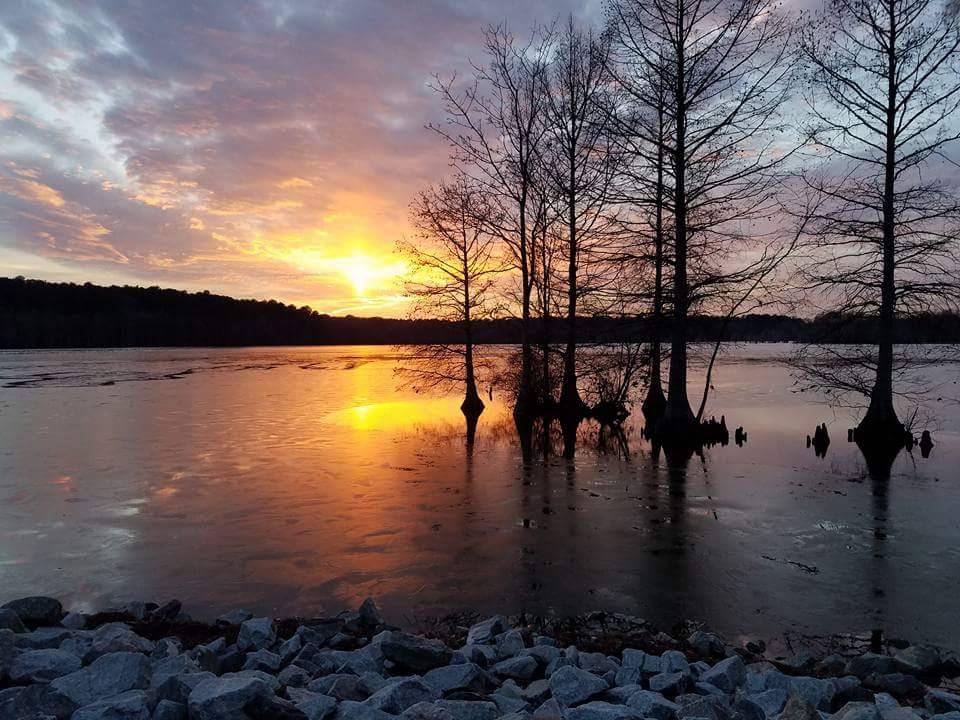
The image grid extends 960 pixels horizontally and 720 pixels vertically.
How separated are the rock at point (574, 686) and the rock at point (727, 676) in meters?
0.79

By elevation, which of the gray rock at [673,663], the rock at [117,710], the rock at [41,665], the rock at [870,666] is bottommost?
the rock at [870,666]

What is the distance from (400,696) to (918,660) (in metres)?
4.46

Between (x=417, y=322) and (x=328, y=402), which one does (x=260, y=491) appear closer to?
(x=417, y=322)

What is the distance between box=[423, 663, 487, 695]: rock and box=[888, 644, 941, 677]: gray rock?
11.8ft

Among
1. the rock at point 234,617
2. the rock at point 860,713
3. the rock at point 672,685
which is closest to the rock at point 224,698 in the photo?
the rock at point 234,617

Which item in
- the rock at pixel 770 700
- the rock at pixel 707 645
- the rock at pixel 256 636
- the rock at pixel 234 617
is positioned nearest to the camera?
the rock at pixel 770 700

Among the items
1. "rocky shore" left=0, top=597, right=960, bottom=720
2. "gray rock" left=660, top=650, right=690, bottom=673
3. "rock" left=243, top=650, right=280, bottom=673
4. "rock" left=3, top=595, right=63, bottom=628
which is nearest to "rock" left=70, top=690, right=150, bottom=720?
"rocky shore" left=0, top=597, right=960, bottom=720

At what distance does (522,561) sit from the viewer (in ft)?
27.2

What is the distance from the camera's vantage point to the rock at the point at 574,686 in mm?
4406

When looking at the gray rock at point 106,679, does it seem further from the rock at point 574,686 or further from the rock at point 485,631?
the rock at point 574,686

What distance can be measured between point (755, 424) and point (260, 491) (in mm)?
18525

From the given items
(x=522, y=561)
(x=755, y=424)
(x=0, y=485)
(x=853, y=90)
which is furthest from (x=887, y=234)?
(x=0, y=485)

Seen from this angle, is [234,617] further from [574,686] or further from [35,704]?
[574,686]

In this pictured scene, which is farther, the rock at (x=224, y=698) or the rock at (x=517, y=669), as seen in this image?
the rock at (x=517, y=669)
